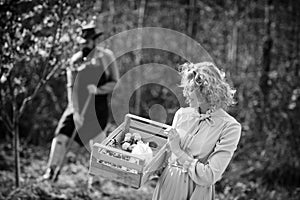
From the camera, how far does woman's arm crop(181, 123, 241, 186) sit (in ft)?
8.95

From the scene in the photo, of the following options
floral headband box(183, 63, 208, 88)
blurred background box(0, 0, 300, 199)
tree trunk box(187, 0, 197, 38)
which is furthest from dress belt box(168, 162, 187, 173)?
tree trunk box(187, 0, 197, 38)

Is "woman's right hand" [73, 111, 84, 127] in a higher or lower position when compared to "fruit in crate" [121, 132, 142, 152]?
lower

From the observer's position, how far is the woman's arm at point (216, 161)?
2.73m

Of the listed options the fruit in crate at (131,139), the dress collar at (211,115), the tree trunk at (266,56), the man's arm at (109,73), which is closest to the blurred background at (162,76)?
the tree trunk at (266,56)

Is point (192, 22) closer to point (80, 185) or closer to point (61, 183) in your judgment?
point (80, 185)

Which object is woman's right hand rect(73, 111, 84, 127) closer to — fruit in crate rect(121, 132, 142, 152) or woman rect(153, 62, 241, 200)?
fruit in crate rect(121, 132, 142, 152)

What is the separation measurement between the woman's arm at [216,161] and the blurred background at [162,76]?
225 cm

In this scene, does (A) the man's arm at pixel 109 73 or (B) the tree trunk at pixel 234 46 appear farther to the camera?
(B) the tree trunk at pixel 234 46

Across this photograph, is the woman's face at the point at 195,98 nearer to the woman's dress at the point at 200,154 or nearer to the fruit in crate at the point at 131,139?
the woman's dress at the point at 200,154

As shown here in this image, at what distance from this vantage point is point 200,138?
2844 millimetres

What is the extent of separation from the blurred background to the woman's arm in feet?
7.37

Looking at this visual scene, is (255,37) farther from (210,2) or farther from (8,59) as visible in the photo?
(8,59)

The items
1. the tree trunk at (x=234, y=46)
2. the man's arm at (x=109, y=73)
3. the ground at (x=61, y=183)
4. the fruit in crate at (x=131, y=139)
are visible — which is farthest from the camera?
the tree trunk at (x=234, y=46)

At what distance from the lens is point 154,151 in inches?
121
